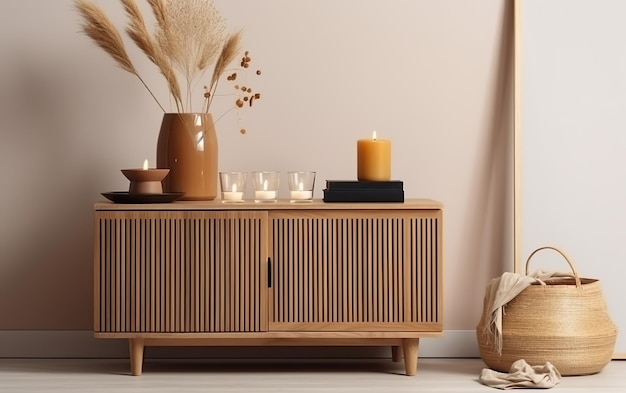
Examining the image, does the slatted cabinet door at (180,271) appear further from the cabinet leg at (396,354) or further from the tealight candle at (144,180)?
the cabinet leg at (396,354)

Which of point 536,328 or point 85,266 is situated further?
point 85,266

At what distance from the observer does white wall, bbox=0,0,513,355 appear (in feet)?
10.9

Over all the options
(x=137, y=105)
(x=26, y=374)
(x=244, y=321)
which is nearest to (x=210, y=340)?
(x=244, y=321)

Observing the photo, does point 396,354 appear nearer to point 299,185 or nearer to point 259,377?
point 259,377

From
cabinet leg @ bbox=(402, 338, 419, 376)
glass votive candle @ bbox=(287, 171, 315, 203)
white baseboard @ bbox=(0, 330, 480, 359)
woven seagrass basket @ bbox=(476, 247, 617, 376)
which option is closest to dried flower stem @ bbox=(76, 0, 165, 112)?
glass votive candle @ bbox=(287, 171, 315, 203)

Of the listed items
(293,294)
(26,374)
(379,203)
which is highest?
(379,203)

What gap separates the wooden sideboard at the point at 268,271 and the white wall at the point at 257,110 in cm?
44

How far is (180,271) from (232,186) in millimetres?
317

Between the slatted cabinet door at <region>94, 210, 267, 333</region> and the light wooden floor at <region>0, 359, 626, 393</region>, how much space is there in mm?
164

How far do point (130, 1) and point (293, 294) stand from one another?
3.51ft

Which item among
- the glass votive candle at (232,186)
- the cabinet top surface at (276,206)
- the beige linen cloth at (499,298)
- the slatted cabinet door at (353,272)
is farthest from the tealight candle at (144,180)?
the beige linen cloth at (499,298)

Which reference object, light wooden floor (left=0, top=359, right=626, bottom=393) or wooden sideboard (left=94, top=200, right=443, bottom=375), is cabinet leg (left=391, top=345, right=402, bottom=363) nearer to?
light wooden floor (left=0, top=359, right=626, bottom=393)

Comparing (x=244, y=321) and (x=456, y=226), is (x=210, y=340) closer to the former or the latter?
(x=244, y=321)

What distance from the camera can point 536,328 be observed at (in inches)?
114
